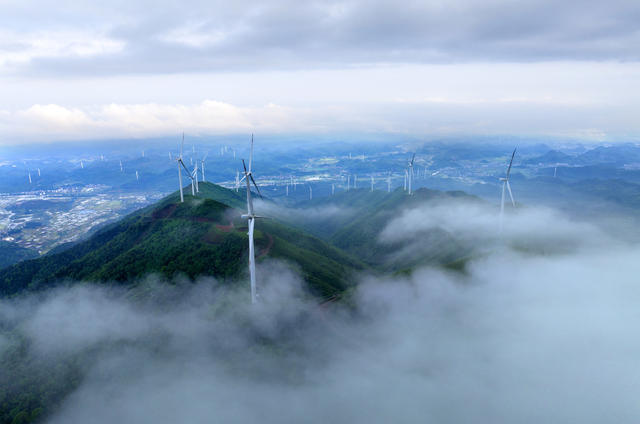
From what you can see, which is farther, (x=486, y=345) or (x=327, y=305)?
(x=327, y=305)

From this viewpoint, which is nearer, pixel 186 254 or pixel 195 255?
pixel 195 255

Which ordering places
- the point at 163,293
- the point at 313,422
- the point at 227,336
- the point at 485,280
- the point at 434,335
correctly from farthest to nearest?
1. the point at 485,280
2. the point at 163,293
3. the point at 434,335
4. the point at 227,336
5. the point at 313,422

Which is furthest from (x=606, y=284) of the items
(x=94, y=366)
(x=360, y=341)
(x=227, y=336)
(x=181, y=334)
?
(x=94, y=366)

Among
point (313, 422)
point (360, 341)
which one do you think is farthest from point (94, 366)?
A: point (360, 341)

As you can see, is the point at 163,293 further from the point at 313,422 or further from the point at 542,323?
the point at 542,323

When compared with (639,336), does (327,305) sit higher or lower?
higher

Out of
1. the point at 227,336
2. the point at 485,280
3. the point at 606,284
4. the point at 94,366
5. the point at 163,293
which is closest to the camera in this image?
the point at 94,366

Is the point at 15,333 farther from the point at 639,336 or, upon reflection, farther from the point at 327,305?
the point at 639,336
